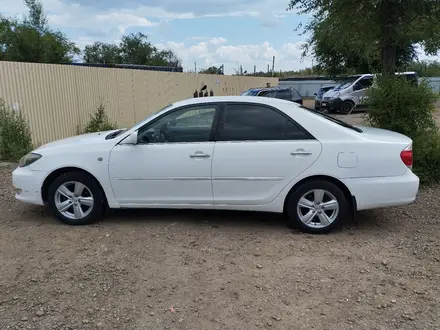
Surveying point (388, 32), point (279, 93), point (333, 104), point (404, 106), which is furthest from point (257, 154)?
point (333, 104)

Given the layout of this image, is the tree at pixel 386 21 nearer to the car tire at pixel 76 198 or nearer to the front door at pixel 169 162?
the front door at pixel 169 162

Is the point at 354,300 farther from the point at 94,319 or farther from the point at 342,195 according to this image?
the point at 94,319

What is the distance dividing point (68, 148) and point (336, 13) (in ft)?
19.2

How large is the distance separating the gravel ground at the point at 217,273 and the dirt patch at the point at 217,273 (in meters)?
0.01

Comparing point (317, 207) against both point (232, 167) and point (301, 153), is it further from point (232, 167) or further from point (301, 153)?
point (232, 167)

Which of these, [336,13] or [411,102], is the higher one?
[336,13]

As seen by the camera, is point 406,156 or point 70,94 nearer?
point 406,156

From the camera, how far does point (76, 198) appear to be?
16.8 ft

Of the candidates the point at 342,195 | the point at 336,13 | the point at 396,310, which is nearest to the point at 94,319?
the point at 396,310

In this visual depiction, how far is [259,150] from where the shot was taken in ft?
15.6

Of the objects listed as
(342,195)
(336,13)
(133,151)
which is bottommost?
(342,195)

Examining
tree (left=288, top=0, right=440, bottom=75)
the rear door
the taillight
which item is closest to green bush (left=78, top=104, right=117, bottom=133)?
tree (left=288, top=0, right=440, bottom=75)

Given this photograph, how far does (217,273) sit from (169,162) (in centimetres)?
150

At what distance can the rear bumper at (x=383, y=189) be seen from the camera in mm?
4684
